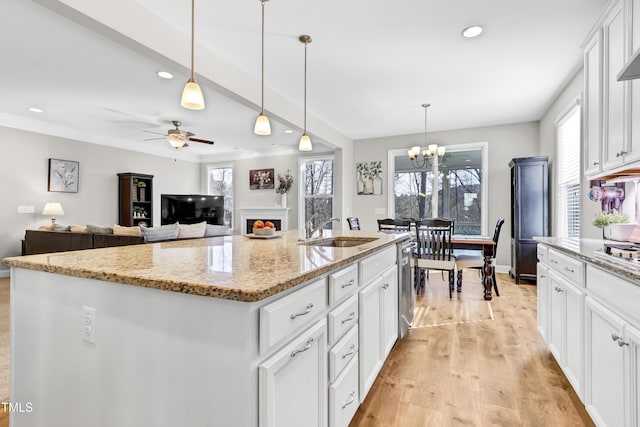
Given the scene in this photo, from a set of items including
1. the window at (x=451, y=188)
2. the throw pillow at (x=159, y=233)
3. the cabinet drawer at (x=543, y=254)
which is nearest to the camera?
the cabinet drawer at (x=543, y=254)

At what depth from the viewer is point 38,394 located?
4.21ft

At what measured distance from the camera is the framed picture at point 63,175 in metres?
5.67

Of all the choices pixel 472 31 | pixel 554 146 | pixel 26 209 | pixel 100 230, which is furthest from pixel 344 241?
pixel 26 209

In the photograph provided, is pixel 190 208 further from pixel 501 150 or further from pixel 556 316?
pixel 556 316

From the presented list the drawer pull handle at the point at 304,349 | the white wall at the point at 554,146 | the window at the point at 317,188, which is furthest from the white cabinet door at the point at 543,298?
the window at the point at 317,188

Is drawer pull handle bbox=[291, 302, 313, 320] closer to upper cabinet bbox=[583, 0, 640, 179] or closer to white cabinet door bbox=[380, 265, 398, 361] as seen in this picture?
white cabinet door bbox=[380, 265, 398, 361]

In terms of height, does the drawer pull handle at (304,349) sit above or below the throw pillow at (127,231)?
below

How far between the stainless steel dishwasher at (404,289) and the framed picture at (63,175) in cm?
627

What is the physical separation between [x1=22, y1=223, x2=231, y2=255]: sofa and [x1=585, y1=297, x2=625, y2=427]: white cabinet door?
4.10m

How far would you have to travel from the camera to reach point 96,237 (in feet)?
13.8

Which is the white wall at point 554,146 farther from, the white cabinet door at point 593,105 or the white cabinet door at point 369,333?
the white cabinet door at point 369,333

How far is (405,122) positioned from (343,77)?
7.07ft

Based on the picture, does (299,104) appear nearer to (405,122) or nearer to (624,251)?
(405,122)

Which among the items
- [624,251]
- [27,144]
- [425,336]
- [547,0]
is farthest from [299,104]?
[27,144]
